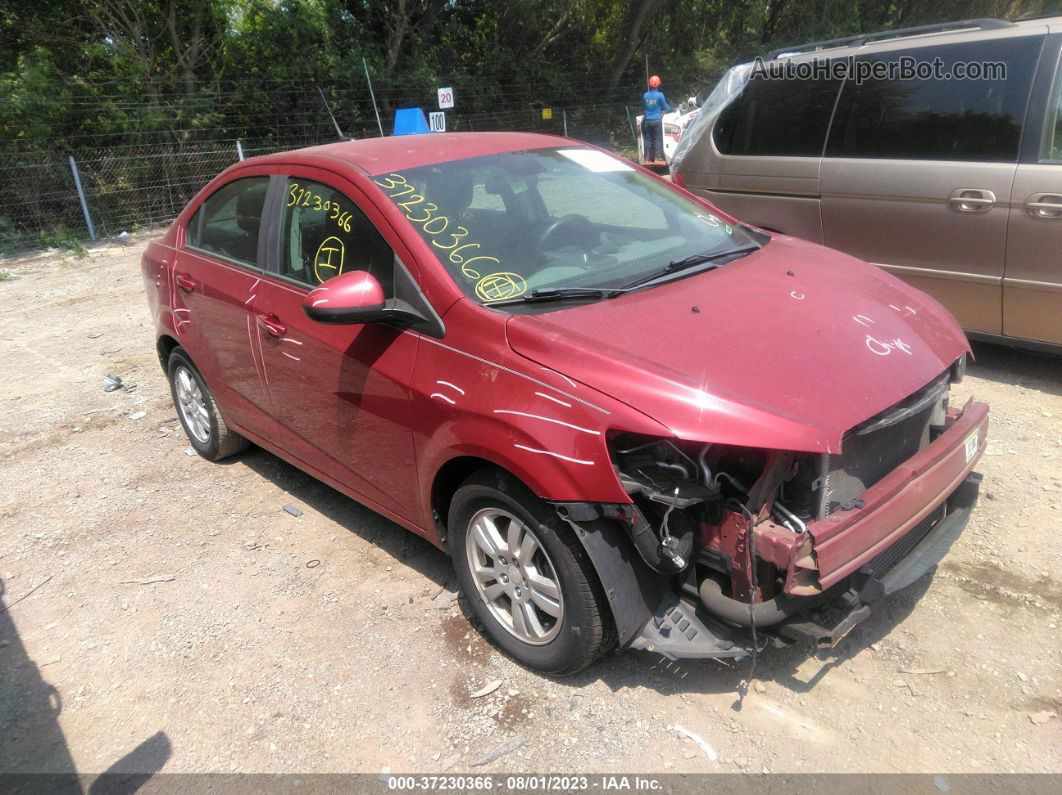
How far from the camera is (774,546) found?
2379 mm

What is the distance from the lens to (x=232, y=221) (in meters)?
4.16

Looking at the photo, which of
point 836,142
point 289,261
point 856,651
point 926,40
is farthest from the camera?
point 836,142

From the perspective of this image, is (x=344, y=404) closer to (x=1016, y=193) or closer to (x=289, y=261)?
(x=289, y=261)

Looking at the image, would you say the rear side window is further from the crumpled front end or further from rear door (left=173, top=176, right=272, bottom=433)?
rear door (left=173, top=176, right=272, bottom=433)

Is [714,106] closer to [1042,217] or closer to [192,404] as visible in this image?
[1042,217]

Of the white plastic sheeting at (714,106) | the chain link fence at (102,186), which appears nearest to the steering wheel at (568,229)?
the white plastic sheeting at (714,106)

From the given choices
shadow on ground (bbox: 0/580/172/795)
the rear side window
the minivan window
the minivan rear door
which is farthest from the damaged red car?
the rear side window

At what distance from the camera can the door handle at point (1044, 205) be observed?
4387mm

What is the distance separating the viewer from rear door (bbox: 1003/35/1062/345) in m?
4.43

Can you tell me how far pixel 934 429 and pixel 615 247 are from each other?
1.41m

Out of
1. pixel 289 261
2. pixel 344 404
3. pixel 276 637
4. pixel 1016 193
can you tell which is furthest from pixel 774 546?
pixel 1016 193

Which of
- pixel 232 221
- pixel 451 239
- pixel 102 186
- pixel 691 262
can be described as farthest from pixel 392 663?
pixel 102 186

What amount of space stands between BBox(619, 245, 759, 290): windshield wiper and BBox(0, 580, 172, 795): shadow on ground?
2.35m

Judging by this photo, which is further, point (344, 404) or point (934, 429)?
point (344, 404)
